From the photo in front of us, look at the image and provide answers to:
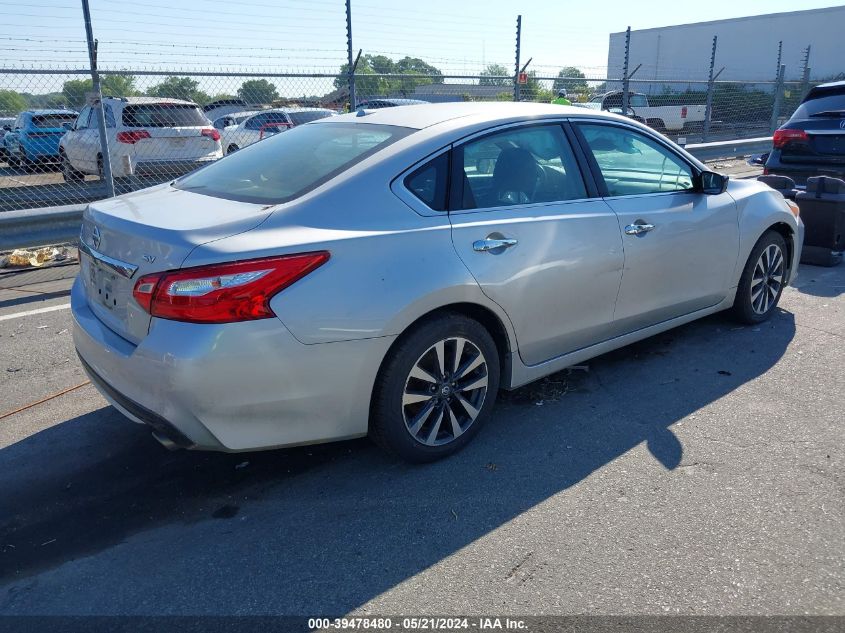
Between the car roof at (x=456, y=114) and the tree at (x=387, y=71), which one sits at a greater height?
the tree at (x=387, y=71)

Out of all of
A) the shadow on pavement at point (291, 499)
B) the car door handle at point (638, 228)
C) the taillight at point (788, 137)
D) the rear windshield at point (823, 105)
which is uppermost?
the rear windshield at point (823, 105)

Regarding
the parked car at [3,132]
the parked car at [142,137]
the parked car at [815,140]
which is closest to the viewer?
the parked car at [815,140]

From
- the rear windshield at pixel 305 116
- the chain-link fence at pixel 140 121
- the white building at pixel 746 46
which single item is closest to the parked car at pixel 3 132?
the chain-link fence at pixel 140 121

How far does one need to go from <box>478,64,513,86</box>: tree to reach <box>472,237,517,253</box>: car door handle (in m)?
7.95

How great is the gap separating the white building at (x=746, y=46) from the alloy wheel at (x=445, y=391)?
116 ft

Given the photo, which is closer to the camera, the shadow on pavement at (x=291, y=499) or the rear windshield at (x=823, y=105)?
the shadow on pavement at (x=291, y=499)

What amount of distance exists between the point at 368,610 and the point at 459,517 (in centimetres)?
65

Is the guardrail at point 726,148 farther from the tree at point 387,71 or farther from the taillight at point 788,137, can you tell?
the tree at point 387,71

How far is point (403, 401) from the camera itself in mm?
3209

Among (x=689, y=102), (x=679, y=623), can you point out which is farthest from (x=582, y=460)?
(x=689, y=102)

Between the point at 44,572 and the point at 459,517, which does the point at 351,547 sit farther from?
the point at 44,572

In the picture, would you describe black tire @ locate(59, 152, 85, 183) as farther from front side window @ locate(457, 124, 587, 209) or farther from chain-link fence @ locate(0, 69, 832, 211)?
front side window @ locate(457, 124, 587, 209)

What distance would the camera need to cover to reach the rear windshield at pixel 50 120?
561 inches

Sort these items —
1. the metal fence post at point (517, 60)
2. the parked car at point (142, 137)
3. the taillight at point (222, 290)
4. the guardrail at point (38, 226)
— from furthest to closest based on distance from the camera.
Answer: the parked car at point (142, 137)
the metal fence post at point (517, 60)
the guardrail at point (38, 226)
the taillight at point (222, 290)
